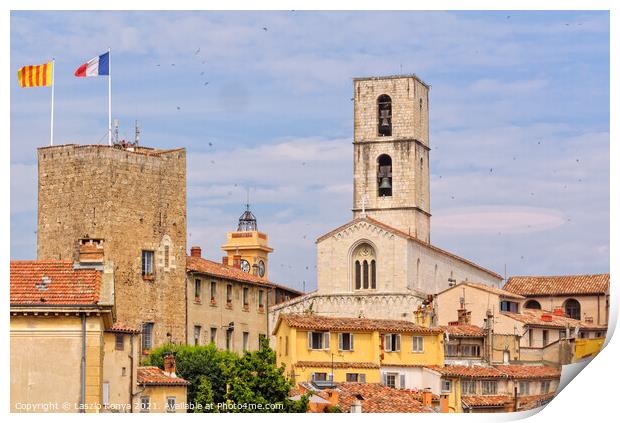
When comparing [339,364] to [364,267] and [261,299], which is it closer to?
[261,299]

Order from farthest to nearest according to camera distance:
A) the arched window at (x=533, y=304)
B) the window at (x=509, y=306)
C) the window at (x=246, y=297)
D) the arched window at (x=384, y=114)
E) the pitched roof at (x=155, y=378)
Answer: the arched window at (x=384, y=114) < the arched window at (x=533, y=304) < the window at (x=246, y=297) < the window at (x=509, y=306) < the pitched roof at (x=155, y=378)

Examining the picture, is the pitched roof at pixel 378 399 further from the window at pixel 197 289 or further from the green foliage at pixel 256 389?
the window at pixel 197 289

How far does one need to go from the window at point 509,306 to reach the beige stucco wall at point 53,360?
50.0 metres

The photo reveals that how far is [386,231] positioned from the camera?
92.8m

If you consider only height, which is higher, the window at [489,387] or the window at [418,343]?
the window at [418,343]

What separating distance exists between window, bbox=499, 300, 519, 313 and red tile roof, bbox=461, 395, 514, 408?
64.3 feet

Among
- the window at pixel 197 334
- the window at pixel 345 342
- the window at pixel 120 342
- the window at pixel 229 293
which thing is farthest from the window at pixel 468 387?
the window at pixel 229 293

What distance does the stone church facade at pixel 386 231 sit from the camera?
91.7 metres

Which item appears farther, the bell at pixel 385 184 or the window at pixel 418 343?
the bell at pixel 385 184

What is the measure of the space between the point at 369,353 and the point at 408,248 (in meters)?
24.2

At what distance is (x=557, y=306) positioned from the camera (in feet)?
315

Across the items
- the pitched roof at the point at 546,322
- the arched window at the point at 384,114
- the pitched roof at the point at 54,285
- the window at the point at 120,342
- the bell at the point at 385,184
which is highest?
the arched window at the point at 384,114
